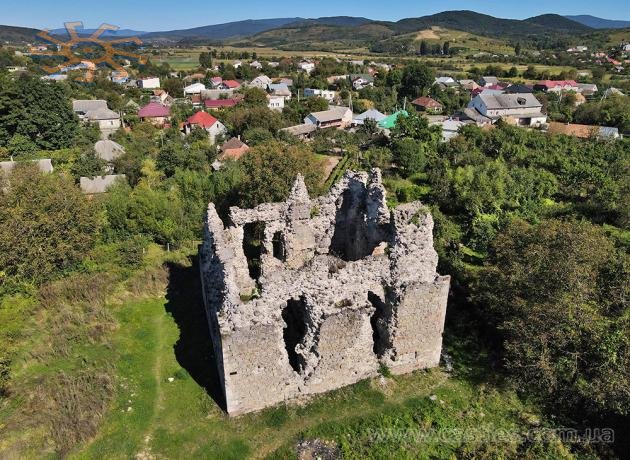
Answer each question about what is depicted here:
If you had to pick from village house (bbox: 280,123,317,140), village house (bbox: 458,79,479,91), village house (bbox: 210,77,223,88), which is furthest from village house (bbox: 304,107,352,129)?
village house (bbox: 458,79,479,91)

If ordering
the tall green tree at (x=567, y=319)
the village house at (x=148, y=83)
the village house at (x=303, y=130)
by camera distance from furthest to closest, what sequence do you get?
the village house at (x=148, y=83), the village house at (x=303, y=130), the tall green tree at (x=567, y=319)

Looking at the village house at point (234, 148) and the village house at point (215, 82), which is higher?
the village house at point (215, 82)

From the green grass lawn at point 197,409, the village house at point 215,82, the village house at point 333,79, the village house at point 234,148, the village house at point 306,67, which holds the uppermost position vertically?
the village house at point 306,67

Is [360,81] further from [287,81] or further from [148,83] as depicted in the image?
[148,83]

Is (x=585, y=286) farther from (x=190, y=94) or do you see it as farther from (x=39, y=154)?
(x=190, y=94)

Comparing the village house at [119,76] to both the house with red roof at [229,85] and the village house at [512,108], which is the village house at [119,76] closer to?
the house with red roof at [229,85]

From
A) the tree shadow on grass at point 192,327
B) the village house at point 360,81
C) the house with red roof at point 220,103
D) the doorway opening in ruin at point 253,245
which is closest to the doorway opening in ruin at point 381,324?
the tree shadow on grass at point 192,327

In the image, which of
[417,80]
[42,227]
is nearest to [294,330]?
[42,227]
